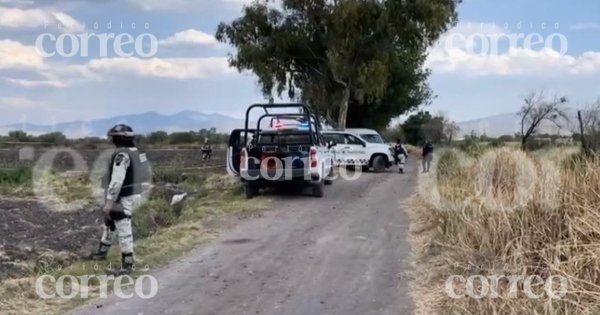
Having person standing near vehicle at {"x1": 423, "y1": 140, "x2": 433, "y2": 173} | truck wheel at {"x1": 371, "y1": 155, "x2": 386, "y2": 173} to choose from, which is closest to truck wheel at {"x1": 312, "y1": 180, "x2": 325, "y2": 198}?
person standing near vehicle at {"x1": 423, "y1": 140, "x2": 433, "y2": 173}

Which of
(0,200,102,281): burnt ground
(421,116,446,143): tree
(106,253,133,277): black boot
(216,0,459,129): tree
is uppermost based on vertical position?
(216,0,459,129): tree

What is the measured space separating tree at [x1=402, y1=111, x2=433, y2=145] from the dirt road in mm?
53848

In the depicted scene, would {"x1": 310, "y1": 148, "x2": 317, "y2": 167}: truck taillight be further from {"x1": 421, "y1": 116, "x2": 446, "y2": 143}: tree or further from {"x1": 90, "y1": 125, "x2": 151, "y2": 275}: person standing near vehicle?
{"x1": 421, "y1": 116, "x2": 446, "y2": 143}: tree

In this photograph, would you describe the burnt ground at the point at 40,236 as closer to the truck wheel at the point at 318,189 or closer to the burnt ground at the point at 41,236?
the burnt ground at the point at 41,236

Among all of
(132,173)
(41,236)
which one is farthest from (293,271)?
(41,236)

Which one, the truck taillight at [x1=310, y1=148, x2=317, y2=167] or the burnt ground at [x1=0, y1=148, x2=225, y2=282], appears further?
the truck taillight at [x1=310, y1=148, x2=317, y2=167]

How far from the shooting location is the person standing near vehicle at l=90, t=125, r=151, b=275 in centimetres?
822

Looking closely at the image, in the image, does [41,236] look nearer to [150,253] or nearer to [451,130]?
[150,253]

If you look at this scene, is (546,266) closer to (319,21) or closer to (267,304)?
(267,304)

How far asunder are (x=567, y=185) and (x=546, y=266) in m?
1.10

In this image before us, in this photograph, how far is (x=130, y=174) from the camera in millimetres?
8297

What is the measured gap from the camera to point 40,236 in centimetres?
1191

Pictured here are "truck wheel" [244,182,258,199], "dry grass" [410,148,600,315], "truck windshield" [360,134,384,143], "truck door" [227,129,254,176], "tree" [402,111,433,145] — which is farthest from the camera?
Result: "tree" [402,111,433,145]

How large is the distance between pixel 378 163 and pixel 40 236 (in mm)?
17350
